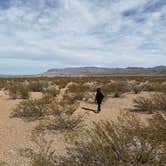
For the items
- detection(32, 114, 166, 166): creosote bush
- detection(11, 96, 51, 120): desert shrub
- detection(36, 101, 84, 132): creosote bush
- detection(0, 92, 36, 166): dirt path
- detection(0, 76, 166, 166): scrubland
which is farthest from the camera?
detection(11, 96, 51, 120): desert shrub

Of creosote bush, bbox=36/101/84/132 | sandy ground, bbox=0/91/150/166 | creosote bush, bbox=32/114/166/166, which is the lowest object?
sandy ground, bbox=0/91/150/166

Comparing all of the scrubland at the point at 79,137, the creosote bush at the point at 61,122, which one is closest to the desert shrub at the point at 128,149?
the scrubland at the point at 79,137

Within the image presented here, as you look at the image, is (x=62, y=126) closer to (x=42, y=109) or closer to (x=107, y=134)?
(x=42, y=109)

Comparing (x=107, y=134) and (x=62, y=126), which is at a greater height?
(x=107, y=134)

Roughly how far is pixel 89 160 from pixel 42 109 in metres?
9.02

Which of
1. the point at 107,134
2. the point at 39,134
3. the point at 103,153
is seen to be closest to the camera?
the point at 103,153

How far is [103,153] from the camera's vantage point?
5.84 m

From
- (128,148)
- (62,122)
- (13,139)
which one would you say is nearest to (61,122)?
(62,122)

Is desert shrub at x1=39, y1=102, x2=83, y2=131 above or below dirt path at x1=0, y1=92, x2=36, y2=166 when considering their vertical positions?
above

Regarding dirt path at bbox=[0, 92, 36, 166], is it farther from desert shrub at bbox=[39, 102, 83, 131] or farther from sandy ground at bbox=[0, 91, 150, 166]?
desert shrub at bbox=[39, 102, 83, 131]

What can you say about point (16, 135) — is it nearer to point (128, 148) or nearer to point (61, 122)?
point (61, 122)

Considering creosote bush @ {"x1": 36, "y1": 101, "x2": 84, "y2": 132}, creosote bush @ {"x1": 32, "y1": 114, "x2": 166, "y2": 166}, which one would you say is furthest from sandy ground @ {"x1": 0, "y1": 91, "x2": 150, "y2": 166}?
creosote bush @ {"x1": 32, "y1": 114, "x2": 166, "y2": 166}

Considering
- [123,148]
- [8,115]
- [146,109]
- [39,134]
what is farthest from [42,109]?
[123,148]

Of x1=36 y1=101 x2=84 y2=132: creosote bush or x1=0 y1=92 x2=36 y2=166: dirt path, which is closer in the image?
x1=0 y1=92 x2=36 y2=166: dirt path
